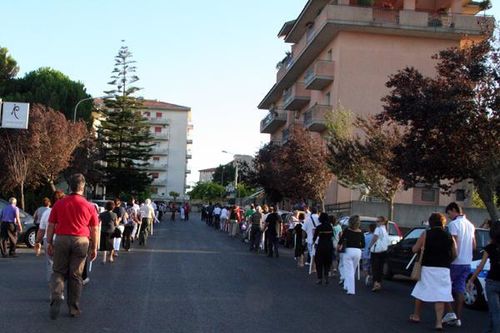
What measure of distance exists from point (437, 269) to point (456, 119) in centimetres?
780

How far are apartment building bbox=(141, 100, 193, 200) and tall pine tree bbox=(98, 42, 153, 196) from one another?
50549 millimetres

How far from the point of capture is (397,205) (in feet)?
106

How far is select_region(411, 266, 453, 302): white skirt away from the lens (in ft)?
30.8

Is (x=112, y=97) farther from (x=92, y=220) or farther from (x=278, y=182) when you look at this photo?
(x=92, y=220)

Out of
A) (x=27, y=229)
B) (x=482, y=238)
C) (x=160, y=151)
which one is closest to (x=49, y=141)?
(x=27, y=229)

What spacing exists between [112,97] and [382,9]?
28.9 metres

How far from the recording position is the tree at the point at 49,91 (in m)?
47.0

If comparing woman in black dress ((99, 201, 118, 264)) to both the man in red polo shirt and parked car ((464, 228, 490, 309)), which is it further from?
parked car ((464, 228, 490, 309))

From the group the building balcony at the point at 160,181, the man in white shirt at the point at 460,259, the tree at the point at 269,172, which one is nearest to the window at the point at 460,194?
the tree at the point at 269,172

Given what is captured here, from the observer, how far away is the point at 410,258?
1495cm

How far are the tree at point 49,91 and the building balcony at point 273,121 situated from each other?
53.9 ft

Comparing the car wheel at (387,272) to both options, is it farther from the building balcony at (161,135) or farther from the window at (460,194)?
the building balcony at (161,135)

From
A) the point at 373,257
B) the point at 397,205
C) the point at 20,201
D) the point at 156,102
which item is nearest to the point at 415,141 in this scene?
the point at 373,257

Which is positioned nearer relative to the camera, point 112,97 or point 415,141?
point 415,141
